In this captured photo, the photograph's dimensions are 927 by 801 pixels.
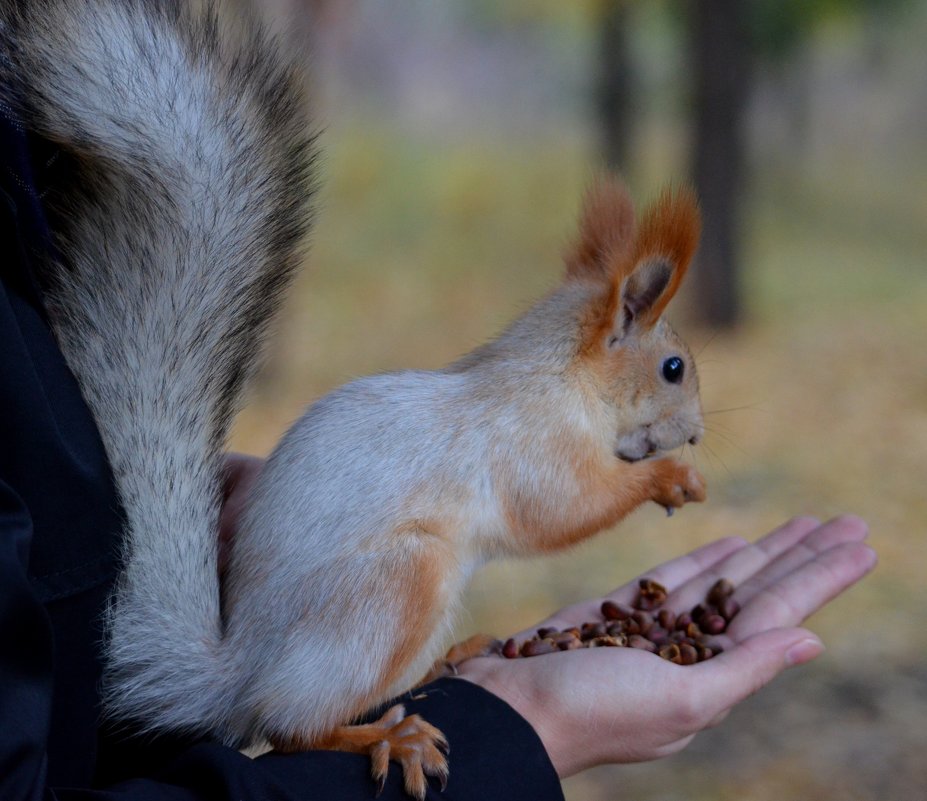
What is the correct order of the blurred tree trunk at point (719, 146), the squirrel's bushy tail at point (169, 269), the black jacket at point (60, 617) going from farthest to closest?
1. the blurred tree trunk at point (719, 146)
2. the squirrel's bushy tail at point (169, 269)
3. the black jacket at point (60, 617)

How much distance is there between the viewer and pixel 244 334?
897mm

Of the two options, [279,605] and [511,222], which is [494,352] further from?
[511,222]

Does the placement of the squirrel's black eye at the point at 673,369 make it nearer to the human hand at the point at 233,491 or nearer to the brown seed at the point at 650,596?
the brown seed at the point at 650,596

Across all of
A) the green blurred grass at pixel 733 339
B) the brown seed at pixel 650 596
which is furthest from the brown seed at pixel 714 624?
the green blurred grass at pixel 733 339

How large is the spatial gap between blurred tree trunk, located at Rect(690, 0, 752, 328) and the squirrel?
2.91 m

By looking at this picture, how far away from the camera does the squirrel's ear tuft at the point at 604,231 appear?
1.08 m

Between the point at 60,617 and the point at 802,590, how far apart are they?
32.0 inches

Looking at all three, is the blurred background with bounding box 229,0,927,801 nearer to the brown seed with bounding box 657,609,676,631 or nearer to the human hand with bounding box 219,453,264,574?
the brown seed with bounding box 657,609,676,631

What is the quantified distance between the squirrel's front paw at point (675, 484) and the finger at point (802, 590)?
165mm

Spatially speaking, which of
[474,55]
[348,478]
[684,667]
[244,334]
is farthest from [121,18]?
[474,55]

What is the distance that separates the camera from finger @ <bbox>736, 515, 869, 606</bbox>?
48.6 inches

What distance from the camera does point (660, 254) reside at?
1.04 meters

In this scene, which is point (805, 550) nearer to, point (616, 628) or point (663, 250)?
point (616, 628)

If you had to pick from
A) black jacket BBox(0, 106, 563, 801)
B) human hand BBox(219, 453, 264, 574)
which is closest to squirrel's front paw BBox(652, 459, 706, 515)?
black jacket BBox(0, 106, 563, 801)
